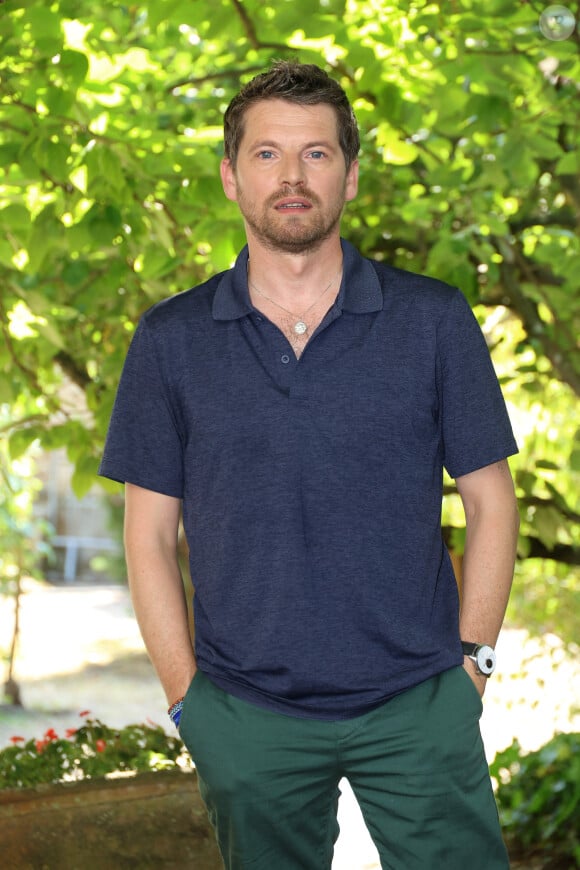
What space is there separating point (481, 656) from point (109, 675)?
862 centimetres

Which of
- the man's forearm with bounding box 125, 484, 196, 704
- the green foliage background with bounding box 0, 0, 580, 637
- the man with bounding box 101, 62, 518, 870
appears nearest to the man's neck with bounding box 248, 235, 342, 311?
the man with bounding box 101, 62, 518, 870

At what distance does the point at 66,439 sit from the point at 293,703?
187cm

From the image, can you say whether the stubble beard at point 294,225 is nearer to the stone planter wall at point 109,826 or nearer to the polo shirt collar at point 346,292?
the polo shirt collar at point 346,292

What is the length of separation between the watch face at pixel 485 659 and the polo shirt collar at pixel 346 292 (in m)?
0.56

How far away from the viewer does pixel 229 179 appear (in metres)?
2.00

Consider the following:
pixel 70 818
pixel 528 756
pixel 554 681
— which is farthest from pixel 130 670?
pixel 70 818

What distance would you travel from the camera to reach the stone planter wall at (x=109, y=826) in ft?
9.75

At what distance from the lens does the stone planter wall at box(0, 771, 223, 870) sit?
2971 mm

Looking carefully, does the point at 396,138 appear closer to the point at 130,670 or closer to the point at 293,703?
the point at 293,703

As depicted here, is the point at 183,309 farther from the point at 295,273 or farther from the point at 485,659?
the point at 485,659

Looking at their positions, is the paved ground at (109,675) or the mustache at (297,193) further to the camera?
the paved ground at (109,675)

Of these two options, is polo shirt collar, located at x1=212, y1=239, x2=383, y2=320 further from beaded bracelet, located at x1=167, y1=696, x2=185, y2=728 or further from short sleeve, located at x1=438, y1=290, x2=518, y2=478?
beaded bracelet, located at x1=167, y1=696, x2=185, y2=728

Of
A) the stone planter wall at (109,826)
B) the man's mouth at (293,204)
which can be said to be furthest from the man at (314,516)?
the stone planter wall at (109,826)

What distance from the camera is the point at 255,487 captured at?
1806mm
